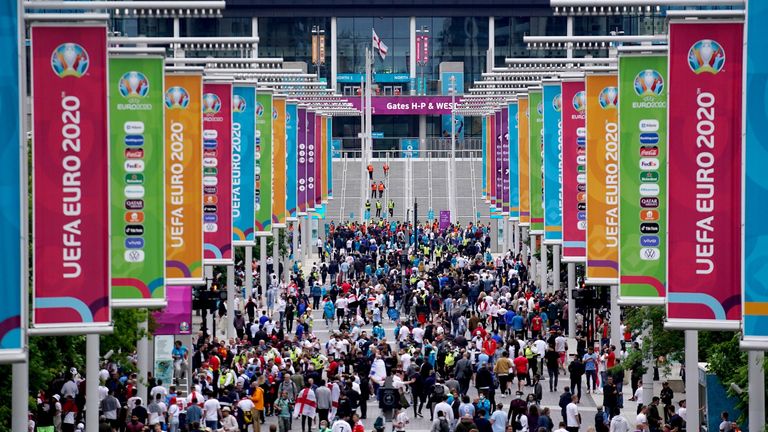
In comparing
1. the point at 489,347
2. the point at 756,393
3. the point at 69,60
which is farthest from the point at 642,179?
the point at 489,347

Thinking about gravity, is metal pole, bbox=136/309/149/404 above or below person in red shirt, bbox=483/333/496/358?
above

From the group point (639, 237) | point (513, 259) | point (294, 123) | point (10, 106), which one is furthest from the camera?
point (513, 259)

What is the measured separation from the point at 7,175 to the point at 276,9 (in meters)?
107

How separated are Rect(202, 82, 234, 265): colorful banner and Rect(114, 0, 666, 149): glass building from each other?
88040 millimetres

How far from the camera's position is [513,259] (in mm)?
62688

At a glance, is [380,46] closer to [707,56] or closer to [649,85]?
[649,85]

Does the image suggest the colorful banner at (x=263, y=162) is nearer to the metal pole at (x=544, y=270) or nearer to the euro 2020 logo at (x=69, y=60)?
the metal pole at (x=544, y=270)

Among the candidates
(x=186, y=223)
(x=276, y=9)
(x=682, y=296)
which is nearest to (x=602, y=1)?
(x=682, y=296)

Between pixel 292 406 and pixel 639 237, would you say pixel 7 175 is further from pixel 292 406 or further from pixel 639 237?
pixel 292 406

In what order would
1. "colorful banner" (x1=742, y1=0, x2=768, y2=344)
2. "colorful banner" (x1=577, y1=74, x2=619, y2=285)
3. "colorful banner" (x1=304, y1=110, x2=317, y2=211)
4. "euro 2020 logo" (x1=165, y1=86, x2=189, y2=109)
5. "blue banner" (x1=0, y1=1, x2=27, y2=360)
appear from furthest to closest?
"colorful banner" (x1=304, y1=110, x2=317, y2=211)
"colorful banner" (x1=577, y1=74, x2=619, y2=285)
"euro 2020 logo" (x1=165, y1=86, x2=189, y2=109)
"colorful banner" (x1=742, y1=0, x2=768, y2=344)
"blue banner" (x1=0, y1=1, x2=27, y2=360)

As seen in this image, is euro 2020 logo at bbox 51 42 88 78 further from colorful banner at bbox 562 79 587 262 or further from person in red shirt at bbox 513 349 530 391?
person in red shirt at bbox 513 349 530 391

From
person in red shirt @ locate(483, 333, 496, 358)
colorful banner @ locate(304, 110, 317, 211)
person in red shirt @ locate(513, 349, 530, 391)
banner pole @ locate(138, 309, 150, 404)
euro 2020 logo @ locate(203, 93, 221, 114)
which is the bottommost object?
person in red shirt @ locate(513, 349, 530, 391)

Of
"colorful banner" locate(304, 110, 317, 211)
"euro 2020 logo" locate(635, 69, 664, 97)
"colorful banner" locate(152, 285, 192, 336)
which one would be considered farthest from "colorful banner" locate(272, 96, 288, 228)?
"euro 2020 logo" locate(635, 69, 664, 97)

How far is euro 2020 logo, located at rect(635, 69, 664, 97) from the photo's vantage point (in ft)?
77.2
